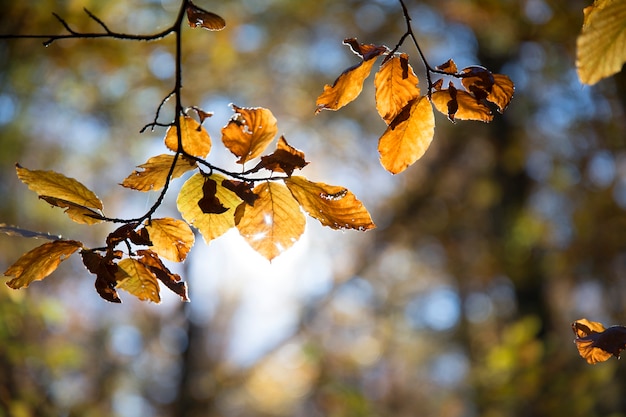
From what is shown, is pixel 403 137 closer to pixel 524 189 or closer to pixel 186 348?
pixel 524 189

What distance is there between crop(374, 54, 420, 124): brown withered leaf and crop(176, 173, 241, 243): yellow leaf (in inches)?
9.1

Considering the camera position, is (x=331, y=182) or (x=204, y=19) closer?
(x=204, y=19)

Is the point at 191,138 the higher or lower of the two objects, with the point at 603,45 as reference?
lower

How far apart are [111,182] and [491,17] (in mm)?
3600

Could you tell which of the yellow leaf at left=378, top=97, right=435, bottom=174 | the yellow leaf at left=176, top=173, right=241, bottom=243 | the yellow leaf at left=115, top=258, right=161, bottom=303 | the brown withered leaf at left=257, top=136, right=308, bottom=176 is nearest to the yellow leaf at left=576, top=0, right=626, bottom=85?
the yellow leaf at left=378, top=97, right=435, bottom=174

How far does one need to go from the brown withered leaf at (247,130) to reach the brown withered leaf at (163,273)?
18 centimetres

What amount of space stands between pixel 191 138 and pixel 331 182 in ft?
12.8

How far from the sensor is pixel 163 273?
0.67m

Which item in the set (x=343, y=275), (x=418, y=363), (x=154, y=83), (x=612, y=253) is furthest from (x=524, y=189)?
(x=418, y=363)

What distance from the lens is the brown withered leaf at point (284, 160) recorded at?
0.62m

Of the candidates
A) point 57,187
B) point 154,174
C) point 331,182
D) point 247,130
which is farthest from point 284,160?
point 331,182

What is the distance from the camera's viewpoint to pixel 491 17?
2662mm

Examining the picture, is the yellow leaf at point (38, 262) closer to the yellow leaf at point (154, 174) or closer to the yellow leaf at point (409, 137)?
the yellow leaf at point (154, 174)

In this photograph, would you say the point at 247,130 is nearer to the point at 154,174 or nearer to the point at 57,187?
the point at 154,174
